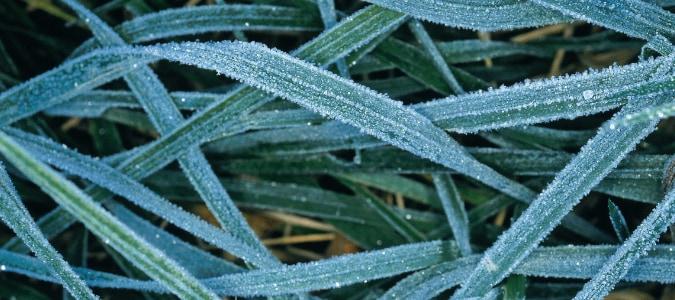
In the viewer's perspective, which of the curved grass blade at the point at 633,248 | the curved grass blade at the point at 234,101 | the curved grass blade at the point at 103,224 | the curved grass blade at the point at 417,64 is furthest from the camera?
the curved grass blade at the point at 417,64

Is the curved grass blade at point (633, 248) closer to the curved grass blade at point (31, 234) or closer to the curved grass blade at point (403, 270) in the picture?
the curved grass blade at point (403, 270)

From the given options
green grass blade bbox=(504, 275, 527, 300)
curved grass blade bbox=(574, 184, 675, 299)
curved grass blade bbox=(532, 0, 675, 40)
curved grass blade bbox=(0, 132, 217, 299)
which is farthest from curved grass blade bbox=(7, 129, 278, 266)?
curved grass blade bbox=(532, 0, 675, 40)

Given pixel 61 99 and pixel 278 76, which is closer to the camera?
pixel 278 76

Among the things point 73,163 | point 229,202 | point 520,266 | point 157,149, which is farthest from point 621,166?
point 73,163

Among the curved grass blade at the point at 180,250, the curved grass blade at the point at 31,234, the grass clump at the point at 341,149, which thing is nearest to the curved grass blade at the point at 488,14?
the grass clump at the point at 341,149

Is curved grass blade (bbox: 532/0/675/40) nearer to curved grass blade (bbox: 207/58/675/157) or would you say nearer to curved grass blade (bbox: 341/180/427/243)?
curved grass blade (bbox: 207/58/675/157)

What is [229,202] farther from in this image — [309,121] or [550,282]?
[550,282]
